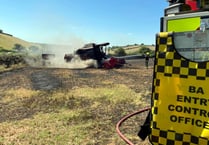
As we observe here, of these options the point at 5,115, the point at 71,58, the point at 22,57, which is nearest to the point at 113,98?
the point at 5,115

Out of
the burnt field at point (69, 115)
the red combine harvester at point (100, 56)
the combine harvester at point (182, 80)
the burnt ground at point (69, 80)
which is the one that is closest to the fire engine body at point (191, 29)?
the combine harvester at point (182, 80)

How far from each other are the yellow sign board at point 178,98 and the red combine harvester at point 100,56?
25.4 meters

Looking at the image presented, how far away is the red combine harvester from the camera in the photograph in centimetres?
2925

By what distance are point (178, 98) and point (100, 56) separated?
27.7m

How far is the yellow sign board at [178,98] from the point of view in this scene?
126 inches

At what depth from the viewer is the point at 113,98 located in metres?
12.0

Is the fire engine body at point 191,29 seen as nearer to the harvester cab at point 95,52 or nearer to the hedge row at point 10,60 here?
the harvester cab at point 95,52

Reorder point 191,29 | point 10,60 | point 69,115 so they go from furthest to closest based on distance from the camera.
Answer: point 10,60, point 69,115, point 191,29

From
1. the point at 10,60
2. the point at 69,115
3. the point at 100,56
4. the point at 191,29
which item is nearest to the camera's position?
the point at 191,29

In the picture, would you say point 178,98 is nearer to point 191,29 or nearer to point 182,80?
point 182,80

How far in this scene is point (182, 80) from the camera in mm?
3301

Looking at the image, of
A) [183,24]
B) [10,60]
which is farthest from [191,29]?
[10,60]

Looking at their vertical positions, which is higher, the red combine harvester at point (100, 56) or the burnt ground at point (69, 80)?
the red combine harvester at point (100, 56)

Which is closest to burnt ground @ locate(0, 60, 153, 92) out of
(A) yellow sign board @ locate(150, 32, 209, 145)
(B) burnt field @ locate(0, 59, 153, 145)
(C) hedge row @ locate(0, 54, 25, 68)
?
(B) burnt field @ locate(0, 59, 153, 145)
